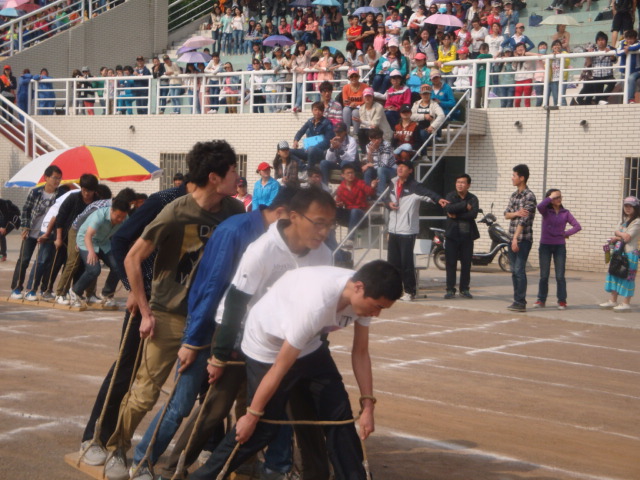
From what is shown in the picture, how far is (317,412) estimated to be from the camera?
5.01 metres

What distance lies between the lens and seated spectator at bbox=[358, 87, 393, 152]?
1728 cm

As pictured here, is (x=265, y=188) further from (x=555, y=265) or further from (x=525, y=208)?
(x=555, y=265)

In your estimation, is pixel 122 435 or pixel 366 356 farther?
pixel 122 435

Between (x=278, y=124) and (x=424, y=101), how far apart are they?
5.62 m

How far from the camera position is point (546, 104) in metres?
18.9

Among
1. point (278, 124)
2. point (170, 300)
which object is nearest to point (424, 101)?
point (278, 124)

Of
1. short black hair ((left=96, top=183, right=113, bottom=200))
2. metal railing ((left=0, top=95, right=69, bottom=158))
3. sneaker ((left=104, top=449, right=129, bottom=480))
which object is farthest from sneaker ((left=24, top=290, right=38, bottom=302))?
metal railing ((left=0, top=95, right=69, bottom=158))

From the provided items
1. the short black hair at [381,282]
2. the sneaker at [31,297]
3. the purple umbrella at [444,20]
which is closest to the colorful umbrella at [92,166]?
the sneaker at [31,297]

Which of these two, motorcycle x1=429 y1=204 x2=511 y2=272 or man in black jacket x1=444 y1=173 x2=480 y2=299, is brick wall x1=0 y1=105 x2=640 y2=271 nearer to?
motorcycle x1=429 y1=204 x2=511 y2=272

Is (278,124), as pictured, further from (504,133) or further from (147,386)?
(147,386)

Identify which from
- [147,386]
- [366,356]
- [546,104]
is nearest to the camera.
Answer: [366,356]

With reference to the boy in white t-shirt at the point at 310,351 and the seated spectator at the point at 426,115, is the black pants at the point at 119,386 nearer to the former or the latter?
the boy in white t-shirt at the point at 310,351

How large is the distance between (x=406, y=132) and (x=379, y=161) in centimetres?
137

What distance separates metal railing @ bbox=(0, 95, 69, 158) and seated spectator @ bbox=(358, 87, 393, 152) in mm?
11061
